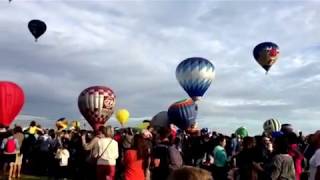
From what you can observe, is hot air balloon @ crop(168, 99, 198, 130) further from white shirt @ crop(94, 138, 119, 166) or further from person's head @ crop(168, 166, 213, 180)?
person's head @ crop(168, 166, 213, 180)

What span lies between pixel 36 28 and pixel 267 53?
48.1ft

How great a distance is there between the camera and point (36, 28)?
112ft

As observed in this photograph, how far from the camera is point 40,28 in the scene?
1344 inches

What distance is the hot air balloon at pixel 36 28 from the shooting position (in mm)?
34062

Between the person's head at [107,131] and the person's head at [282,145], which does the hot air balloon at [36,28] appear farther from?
the person's head at [282,145]

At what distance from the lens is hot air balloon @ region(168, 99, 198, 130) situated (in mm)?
29544

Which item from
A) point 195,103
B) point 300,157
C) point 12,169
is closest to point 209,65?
point 195,103

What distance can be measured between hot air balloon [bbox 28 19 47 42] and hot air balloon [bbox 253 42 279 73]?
45.1 ft

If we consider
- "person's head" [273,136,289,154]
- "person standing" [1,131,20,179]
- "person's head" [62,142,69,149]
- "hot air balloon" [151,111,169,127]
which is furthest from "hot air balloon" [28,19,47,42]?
"person's head" [273,136,289,154]

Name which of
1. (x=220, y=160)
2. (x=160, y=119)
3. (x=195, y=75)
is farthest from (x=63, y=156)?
(x=160, y=119)

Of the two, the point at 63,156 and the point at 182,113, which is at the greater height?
the point at 182,113

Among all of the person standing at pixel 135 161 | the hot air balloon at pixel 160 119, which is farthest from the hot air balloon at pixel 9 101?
the person standing at pixel 135 161

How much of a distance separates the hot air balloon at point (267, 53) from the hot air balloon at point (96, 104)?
12624 millimetres

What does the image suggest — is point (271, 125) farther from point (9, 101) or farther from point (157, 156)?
point (157, 156)
